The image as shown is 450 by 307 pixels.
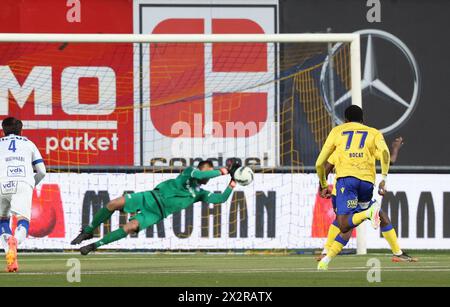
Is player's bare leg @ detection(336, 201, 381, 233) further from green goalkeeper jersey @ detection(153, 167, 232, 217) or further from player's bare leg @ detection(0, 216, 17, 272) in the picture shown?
player's bare leg @ detection(0, 216, 17, 272)

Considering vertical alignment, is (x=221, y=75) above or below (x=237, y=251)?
above

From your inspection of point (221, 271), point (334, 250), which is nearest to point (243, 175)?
point (221, 271)

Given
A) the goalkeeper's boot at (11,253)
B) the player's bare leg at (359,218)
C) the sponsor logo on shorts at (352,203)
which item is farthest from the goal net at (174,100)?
the goalkeeper's boot at (11,253)

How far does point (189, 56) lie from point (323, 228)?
6150mm

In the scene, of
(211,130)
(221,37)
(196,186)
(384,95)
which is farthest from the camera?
(384,95)

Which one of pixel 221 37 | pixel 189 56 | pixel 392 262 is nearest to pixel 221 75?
pixel 189 56

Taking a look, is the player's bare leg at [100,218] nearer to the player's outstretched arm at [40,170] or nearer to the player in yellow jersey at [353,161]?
the player's outstretched arm at [40,170]

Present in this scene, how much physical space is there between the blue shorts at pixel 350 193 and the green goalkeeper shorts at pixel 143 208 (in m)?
2.21

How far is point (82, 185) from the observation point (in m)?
22.5

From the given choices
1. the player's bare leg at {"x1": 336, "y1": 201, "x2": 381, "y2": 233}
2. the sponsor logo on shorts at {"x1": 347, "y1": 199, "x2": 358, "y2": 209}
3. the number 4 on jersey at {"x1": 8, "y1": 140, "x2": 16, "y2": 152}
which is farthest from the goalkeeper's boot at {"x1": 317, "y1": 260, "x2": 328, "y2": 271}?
the number 4 on jersey at {"x1": 8, "y1": 140, "x2": 16, "y2": 152}

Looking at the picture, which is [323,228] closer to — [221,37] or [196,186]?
[221,37]

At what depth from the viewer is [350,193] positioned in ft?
55.7

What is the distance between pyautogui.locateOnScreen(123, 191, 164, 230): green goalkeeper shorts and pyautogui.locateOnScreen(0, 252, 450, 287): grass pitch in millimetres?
566

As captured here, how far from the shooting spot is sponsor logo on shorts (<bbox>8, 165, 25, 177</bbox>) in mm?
16688
